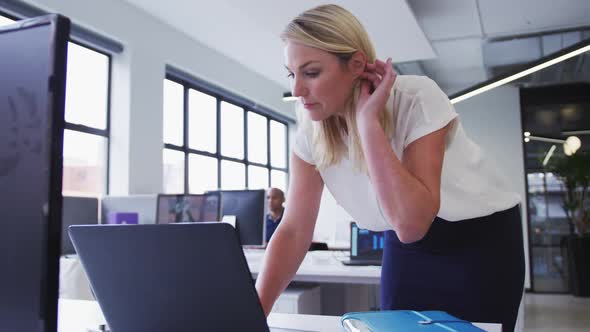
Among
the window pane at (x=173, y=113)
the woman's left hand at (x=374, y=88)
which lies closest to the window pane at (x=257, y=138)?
the window pane at (x=173, y=113)

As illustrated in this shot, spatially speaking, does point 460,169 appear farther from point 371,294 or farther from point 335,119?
point 371,294

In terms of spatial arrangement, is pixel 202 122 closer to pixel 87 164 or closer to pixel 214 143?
pixel 214 143

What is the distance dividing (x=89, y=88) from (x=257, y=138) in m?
3.37

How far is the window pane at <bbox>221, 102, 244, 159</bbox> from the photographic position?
7.24 meters

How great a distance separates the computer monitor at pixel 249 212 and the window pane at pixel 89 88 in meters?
1.94

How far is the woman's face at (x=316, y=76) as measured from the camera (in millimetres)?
1153

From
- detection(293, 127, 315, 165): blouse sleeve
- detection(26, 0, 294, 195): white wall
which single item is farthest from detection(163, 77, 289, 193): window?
detection(293, 127, 315, 165): blouse sleeve

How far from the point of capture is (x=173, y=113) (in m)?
6.18

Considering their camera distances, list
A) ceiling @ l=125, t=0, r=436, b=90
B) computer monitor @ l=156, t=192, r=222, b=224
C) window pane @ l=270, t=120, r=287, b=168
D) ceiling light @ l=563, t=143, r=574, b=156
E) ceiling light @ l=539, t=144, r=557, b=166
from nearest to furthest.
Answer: computer monitor @ l=156, t=192, r=222, b=224 → ceiling @ l=125, t=0, r=436, b=90 → ceiling light @ l=563, t=143, r=574, b=156 → ceiling light @ l=539, t=144, r=557, b=166 → window pane @ l=270, t=120, r=287, b=168

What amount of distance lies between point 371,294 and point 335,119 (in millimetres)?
3028

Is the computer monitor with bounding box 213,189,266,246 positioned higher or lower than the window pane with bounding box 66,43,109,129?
lower

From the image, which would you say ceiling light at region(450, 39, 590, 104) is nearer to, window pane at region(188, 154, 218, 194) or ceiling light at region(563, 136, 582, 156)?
ceiling light at region(563, 136, 582, 156)

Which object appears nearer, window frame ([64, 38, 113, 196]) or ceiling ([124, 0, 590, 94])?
ceiling ([124, 0, 590, 94])

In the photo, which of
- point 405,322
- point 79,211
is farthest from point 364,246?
point 79,211
